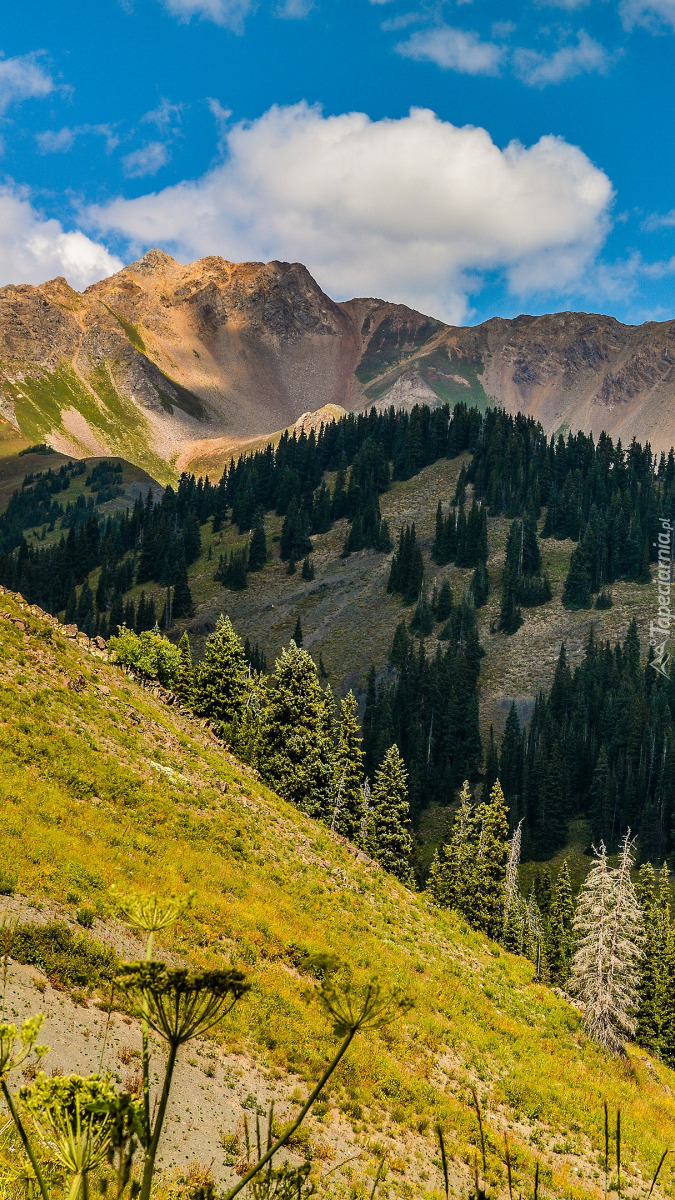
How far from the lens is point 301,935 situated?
89.8 feet

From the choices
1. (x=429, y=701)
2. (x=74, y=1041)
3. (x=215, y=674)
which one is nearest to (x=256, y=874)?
(x=74, y=1041)

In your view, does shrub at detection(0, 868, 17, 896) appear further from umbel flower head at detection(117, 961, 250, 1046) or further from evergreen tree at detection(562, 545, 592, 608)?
evergreen tree at detection(562, 545, 592, 608)

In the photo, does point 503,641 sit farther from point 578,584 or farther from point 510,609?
point 578,584

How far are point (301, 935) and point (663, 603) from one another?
148 meters

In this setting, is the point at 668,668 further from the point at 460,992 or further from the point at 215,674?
the point at 460,992

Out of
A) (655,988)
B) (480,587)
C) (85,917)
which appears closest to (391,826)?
(655,988)

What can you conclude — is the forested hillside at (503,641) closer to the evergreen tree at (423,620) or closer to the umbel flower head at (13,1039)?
the evergreen tree at (423,620)

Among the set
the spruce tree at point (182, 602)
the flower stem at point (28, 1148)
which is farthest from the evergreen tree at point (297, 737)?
the spruce tree at point (182, 602)

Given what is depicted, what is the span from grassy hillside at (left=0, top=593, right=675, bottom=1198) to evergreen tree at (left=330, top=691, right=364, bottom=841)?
22.2m

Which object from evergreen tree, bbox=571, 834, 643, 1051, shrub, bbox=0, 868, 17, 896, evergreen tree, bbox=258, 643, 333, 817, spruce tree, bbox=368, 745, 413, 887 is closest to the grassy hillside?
shrub, bbox=0, 868, 17, 896

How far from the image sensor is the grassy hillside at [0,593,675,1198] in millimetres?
19922

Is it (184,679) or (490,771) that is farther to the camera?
(490,771)

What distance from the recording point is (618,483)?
198500 millimetres

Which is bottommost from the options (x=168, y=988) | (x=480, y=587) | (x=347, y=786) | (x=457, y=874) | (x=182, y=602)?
(x=457, y=874)
